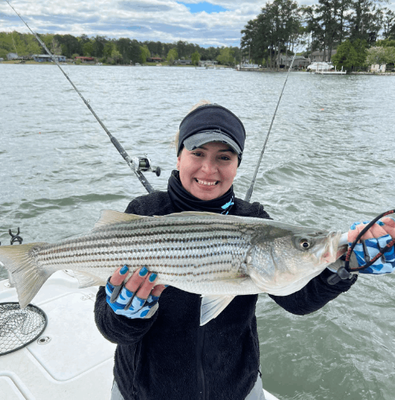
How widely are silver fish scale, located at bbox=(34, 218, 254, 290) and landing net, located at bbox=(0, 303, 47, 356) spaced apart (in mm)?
1765

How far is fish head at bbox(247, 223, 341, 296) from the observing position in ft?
6.63

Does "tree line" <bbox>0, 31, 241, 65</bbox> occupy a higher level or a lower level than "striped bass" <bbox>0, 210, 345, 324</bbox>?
lower

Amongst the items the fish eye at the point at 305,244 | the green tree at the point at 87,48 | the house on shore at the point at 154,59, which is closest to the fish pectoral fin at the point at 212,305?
the fish eye at the point at 305,244

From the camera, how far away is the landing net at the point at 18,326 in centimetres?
339

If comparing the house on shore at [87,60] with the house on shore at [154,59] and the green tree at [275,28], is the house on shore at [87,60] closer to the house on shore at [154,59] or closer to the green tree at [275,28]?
the house on shore at [154,59]

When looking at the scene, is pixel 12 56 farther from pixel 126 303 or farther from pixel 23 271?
pixel 126 303

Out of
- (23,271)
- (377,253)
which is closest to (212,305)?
(377,253)

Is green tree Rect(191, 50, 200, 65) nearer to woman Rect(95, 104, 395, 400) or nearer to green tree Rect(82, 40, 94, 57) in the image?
green tree Rect(82, 40, 94, 57)

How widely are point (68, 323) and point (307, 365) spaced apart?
3106 mm

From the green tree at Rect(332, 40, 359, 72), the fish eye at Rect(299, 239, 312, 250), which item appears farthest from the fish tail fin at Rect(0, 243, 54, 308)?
the green tree at Rect(332, 40, 359, 72)

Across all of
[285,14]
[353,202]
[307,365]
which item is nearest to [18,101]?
[353,202]

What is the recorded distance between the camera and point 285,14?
11075 cm

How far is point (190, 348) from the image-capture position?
7.42 feet

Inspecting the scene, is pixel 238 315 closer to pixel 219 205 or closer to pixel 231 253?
pixel 231 253
